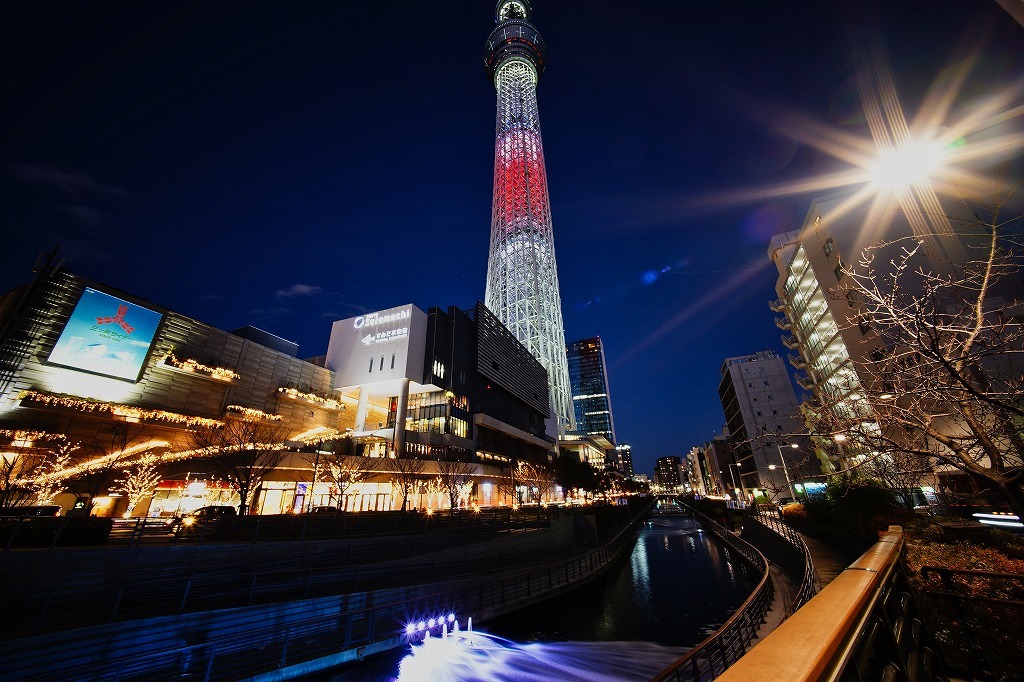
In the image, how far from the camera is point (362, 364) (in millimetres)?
52031

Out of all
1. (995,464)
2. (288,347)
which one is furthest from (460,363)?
(995,464)

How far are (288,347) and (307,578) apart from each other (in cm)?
4810

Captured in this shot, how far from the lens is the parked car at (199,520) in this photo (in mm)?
15477

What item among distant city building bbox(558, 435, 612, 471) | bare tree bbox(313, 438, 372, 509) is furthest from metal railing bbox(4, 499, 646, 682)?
distant city building bbox(558, 435, 612, 471)

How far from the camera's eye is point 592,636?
16.5 m

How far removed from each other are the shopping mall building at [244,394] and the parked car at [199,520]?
4.35 meters

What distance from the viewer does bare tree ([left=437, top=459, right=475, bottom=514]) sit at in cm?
4347

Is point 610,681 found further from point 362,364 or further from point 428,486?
point 362,364

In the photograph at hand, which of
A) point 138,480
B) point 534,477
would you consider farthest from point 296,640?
point 534,477

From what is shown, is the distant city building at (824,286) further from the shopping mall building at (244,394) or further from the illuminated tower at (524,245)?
the illuminated tower at (524,245)

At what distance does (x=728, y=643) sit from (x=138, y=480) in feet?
121

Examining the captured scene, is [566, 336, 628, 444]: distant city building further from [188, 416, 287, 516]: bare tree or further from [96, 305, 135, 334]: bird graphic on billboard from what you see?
[96, 305, 135, 334]: bird graphic on billboard

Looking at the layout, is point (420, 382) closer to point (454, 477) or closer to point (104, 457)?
point (454, 477)

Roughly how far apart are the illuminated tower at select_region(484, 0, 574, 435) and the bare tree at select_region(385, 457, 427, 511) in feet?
170
